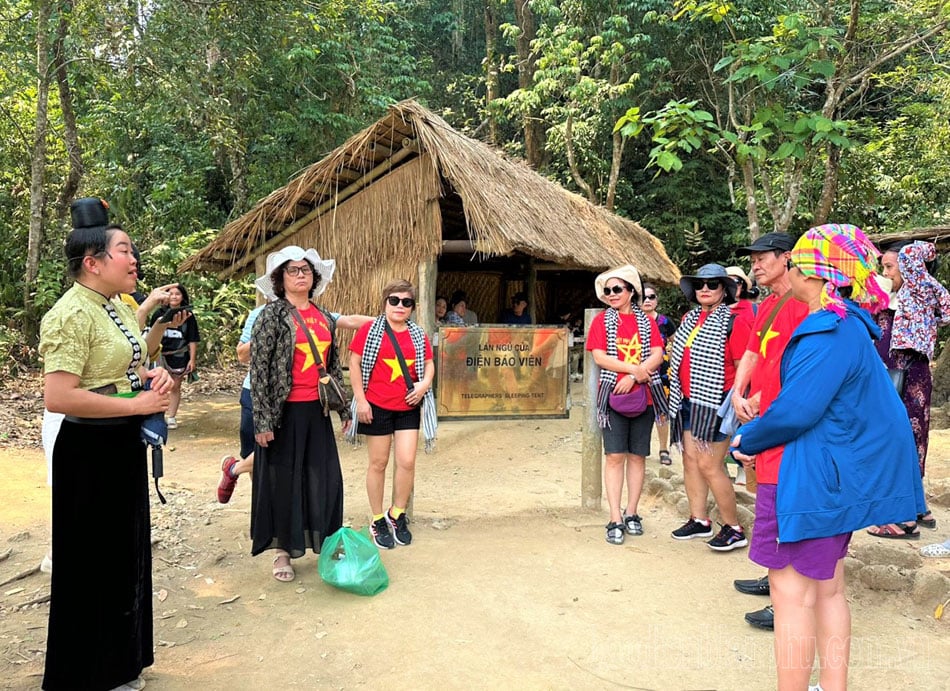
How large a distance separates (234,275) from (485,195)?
3.77 meters

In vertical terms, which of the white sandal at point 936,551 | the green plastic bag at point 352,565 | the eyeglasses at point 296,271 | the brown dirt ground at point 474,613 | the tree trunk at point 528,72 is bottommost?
the brown dirt ground at point 474,613

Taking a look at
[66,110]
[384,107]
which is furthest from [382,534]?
[384,107]

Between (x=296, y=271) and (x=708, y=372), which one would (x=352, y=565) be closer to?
(x=296, y=271)

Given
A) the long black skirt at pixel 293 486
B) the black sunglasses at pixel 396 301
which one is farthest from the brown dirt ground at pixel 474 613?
the black sunglasses at pixel 396 301

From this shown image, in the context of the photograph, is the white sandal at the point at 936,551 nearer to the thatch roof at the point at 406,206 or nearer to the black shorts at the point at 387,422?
the black shorts at the point at 387,422

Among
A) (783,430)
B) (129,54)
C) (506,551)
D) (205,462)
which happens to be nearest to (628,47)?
(129,54)

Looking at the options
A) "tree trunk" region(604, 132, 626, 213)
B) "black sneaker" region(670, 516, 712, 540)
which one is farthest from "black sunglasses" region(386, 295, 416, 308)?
"tree trunk" region(604, 132, 626, 213)

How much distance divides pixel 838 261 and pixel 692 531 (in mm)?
2653

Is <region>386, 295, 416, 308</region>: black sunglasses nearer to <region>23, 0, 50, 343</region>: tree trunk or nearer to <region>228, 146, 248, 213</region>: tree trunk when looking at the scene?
<region>23, 0, 50, 343</region>: tree trunk

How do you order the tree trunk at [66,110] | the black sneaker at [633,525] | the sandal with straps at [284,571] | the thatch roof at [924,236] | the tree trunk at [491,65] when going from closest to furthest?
the sandal with straps at [284,571] < the black sneaker at [633,525] < the thatch roof at [924,236] < the tree trunk at [66,110] < the tree trunk at [491,65]

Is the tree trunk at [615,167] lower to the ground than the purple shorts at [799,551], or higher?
higher

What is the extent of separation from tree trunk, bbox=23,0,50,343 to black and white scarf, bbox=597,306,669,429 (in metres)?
8.14

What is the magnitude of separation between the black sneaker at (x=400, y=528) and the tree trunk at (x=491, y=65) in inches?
522

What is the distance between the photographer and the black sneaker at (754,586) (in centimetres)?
363
